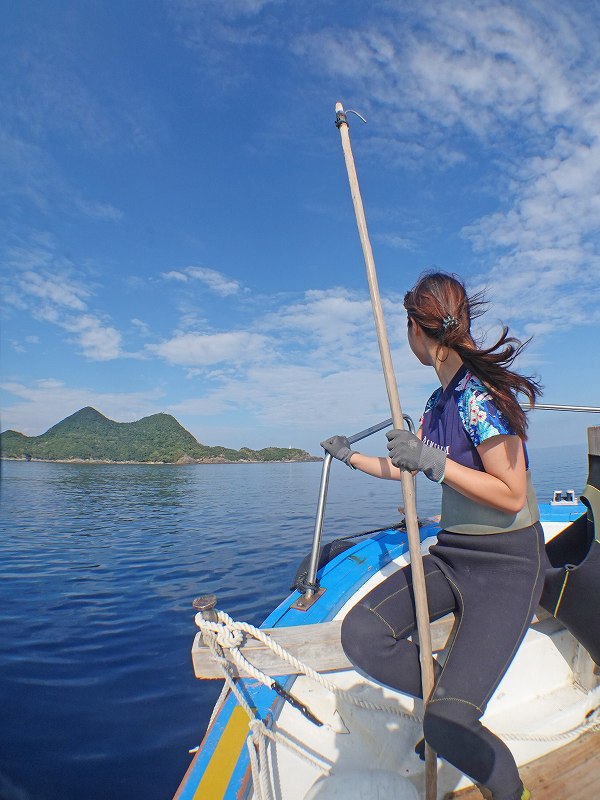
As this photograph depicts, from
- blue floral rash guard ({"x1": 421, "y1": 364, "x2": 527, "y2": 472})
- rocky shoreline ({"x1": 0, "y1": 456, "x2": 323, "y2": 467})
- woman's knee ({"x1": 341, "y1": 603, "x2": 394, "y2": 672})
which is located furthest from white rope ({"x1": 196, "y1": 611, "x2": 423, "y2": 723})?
rocky shoreline ({"x1": 0, "y1": 456, "x2": 323, "y2": 467})

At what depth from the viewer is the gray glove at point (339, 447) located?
2607mm

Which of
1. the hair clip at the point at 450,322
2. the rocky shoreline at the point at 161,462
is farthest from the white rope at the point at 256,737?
the rocky shoreline at the point at 161,462

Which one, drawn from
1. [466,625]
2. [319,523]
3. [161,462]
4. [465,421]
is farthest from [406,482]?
[161,462]

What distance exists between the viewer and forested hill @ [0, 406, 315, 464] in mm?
123250

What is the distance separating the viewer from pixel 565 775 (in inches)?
87.9

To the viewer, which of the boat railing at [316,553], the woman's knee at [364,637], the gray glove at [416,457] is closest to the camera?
the gray glove at [416,457]

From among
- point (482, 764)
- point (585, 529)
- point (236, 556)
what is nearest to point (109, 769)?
point (482, 764)

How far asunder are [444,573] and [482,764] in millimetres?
722

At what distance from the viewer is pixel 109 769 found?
3648 millimetres

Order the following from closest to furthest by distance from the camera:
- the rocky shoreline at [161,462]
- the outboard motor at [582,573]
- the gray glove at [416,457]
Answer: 1. the gray glove at [416,457]
2. the outboard motor at [582,573]
3. the rocky shoreline at [161,462]

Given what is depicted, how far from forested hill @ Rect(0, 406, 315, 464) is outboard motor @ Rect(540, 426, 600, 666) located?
128m

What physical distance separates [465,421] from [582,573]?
3.97ft

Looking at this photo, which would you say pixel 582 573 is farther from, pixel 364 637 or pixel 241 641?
pixel 241 641

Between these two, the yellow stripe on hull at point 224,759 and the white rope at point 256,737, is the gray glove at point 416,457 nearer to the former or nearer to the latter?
the white rope at point 256,737
